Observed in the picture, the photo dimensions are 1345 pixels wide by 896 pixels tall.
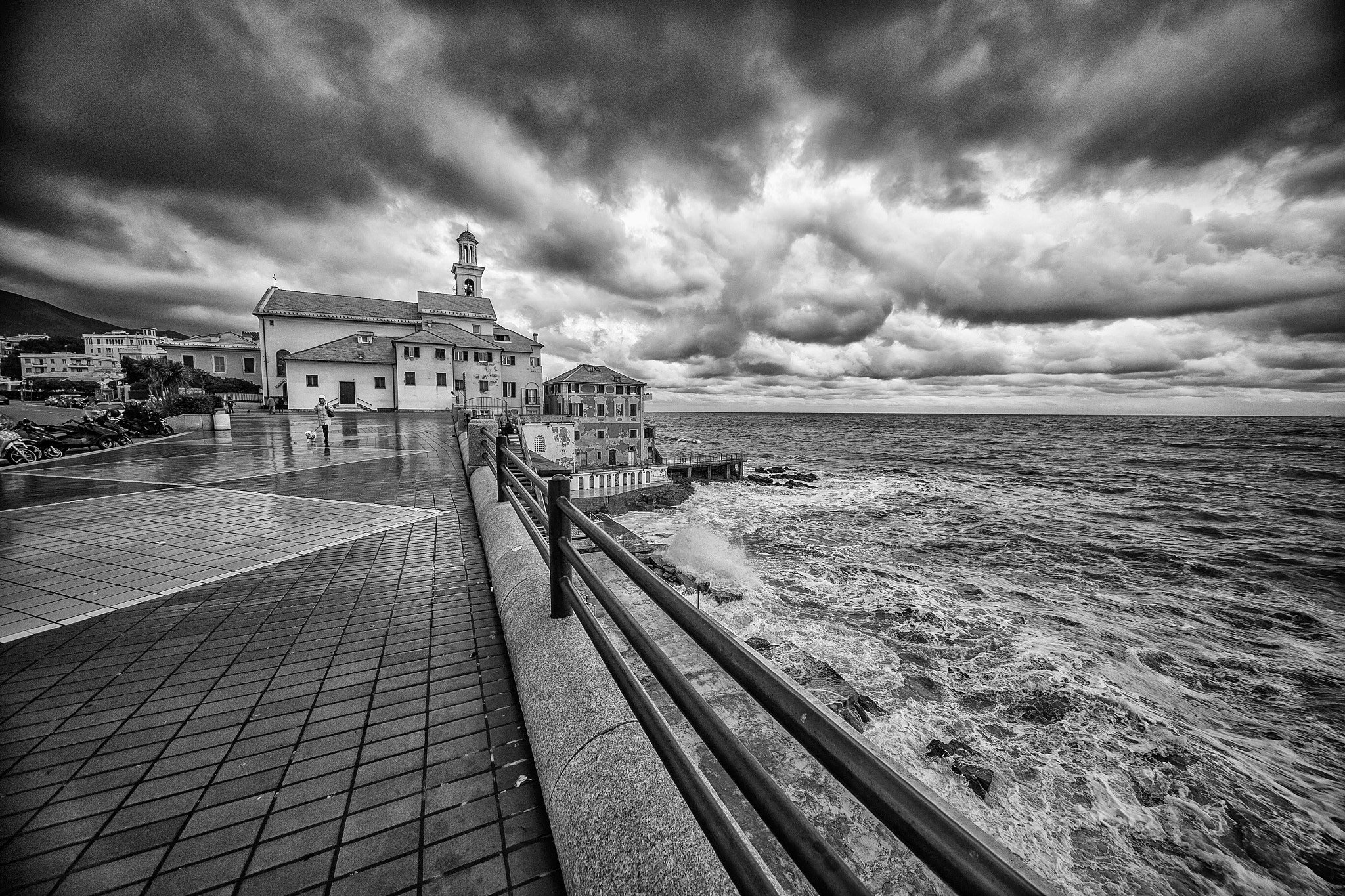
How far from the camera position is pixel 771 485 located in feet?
128

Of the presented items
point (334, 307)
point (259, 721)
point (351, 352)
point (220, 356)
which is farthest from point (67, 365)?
point (259, 721)

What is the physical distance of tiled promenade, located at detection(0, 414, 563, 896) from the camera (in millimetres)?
2135

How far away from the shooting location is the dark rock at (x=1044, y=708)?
7613 mm

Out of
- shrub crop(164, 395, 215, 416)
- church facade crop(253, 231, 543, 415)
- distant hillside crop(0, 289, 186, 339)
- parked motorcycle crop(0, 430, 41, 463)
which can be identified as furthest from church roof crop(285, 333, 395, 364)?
distant hillside crop(0, 289, 186, 339)

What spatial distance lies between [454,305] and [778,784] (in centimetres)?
5118

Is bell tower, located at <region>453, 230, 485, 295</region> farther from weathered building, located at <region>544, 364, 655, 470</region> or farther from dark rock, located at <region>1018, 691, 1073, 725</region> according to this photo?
dark rock, located at <region>1018, 691, 1073, 725</region>

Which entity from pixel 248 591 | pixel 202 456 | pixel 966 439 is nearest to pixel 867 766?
pixel 248 591

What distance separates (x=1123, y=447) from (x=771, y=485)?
60.2 m

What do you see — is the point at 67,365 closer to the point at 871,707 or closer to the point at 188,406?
the point at 188,406

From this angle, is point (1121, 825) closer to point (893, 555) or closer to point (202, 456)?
point (893, 555)

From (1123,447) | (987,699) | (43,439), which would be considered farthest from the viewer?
(1123,447)

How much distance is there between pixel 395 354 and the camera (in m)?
35.8

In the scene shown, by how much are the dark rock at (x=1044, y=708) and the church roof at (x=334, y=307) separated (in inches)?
1866

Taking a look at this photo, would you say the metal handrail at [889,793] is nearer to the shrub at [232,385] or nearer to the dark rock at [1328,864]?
the dark rock at [1328,864]
